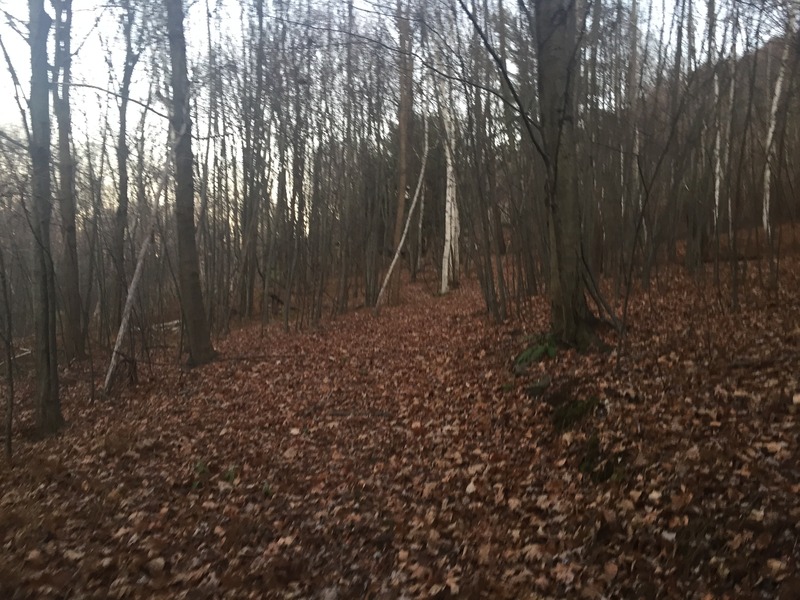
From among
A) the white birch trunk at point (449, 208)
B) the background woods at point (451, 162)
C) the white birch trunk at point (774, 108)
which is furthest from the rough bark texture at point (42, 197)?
the white birch trunk at point (774, 108)

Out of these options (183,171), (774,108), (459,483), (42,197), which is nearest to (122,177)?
(183,171)

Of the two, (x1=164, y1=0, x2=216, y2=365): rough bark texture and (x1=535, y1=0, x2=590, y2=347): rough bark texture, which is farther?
(x1=164, y1=0, x2=216, y2=365): rough bark texture

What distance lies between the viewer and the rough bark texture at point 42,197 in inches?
321

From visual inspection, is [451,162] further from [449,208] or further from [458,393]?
[458,393]

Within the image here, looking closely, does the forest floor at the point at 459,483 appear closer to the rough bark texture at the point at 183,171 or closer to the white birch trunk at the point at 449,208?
the rough bark texture at the point at 183,171

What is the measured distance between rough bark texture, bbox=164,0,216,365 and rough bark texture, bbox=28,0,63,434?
3.00 m

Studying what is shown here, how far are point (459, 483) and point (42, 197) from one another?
709 centimetres

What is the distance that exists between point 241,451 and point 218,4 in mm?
11634

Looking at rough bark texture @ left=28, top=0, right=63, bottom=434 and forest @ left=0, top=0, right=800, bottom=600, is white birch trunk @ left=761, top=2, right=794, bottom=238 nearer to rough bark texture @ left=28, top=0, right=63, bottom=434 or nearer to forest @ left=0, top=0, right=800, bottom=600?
forest @ left=0, top=0, right=800, bottom=600

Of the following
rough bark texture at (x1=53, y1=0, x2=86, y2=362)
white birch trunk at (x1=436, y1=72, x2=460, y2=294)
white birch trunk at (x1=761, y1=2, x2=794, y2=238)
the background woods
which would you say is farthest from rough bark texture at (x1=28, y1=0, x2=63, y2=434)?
white birch trunk at (x1=761, y1=2, x2=794, y2=238)

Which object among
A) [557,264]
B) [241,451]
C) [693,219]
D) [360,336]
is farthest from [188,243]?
[693,219]

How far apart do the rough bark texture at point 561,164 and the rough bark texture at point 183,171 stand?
7.21 metres

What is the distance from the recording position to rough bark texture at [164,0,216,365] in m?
11.5

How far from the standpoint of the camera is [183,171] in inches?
458
